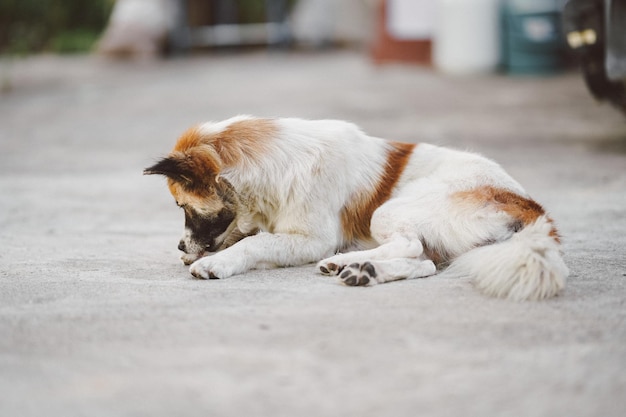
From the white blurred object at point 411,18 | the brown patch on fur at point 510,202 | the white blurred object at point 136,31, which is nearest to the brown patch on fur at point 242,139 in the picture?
the brown patch on fur at point 510,202

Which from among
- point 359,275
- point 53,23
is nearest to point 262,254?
point 359,275

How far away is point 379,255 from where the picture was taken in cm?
404

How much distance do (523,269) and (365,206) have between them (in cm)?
113

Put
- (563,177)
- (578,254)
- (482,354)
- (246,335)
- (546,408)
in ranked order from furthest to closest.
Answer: (563,177) < (578,254) < (246,335) < (482,354) < (546,408)

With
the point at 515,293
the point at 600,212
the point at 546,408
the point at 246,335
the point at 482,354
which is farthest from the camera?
the point at 600,212

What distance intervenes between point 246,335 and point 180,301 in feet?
1.90

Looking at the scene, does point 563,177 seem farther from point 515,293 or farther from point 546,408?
point 546,408

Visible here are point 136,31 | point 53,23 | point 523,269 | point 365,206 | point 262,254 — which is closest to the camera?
point 523,269

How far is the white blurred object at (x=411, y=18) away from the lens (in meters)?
13.5

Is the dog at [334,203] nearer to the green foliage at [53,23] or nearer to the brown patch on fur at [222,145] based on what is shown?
the brown patch on fur at [222,145]

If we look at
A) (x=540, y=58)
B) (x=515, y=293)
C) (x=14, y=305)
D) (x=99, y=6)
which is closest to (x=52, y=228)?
(x=14, y=305)

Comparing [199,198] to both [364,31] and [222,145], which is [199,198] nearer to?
[222,145]

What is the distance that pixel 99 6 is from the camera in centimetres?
2184

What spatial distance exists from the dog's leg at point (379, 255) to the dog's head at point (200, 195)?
60 centimetres
